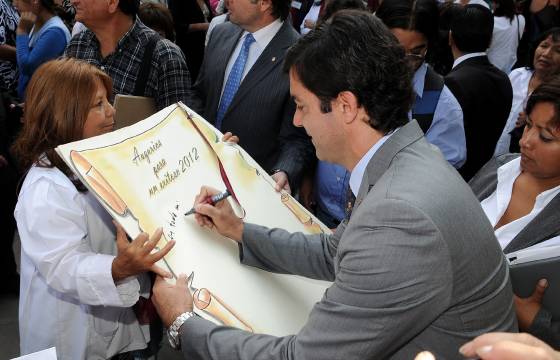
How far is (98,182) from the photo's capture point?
1.57m

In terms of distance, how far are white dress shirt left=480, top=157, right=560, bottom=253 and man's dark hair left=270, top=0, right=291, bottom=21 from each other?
1.27m

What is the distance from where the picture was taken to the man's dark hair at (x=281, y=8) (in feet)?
9.45

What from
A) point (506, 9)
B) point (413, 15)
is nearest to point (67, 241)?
point (413, 15)

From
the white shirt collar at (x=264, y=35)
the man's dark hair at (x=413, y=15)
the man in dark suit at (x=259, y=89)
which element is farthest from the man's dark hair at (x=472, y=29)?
the white shirt collar at (x=264, y=35)

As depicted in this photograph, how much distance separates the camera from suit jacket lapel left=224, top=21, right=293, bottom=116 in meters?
2.84

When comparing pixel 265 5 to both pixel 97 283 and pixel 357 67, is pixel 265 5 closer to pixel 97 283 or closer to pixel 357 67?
pixel 357 67

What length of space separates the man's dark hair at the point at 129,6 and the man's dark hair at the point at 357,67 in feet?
5.24

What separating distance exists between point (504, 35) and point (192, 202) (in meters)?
4.22

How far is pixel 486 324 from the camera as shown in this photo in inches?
56.6

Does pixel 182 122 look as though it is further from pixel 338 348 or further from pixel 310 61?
pixel 338 348

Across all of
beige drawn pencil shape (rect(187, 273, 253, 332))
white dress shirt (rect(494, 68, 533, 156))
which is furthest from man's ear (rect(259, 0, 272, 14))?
white dress shirt (rect(494, 68, 533, 156))

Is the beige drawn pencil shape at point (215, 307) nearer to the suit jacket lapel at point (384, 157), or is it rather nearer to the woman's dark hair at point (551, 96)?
the suit jacket lapel at point (384, 157)

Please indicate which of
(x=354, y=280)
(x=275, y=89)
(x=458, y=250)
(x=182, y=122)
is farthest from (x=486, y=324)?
(x=275, y=89)

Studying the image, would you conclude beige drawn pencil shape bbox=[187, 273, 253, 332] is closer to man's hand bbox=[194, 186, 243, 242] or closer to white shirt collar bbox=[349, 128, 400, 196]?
man's hand bbox=[194, 186, 243, 242]
